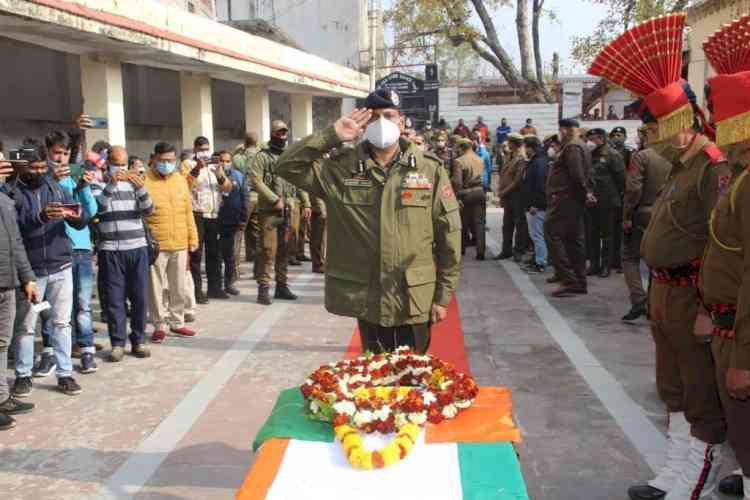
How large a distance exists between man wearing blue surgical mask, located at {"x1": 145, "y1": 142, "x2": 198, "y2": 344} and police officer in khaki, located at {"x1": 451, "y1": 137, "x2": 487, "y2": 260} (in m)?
5.17

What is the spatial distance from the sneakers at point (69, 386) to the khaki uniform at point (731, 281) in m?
4.43

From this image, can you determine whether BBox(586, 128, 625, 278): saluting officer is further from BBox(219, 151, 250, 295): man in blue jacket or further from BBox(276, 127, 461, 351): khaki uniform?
BBox(276, 127, 461, 351): khaki uniform

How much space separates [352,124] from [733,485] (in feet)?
8.92

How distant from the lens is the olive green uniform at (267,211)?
320 inches

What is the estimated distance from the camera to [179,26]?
10.4 m

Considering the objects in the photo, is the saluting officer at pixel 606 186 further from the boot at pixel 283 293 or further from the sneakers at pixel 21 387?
the sneakers at pixel 21 387

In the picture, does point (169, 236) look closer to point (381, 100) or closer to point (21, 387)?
point (21, 387)

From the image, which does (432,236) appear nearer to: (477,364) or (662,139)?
(662,139)

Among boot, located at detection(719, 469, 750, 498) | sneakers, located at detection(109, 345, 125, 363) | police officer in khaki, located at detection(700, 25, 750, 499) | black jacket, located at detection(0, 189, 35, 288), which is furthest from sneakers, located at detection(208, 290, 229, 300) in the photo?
police officer in khaki, located at detection(700, 25, 750, 499)

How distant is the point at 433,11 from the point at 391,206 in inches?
1060

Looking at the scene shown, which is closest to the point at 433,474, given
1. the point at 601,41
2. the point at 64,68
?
the point at 64,68

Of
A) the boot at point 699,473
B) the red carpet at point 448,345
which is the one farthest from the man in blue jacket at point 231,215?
the boot at point 699,473

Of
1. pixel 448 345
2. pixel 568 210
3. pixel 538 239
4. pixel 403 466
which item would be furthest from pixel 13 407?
pixel 538 239

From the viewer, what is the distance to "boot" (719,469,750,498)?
3.71 m
